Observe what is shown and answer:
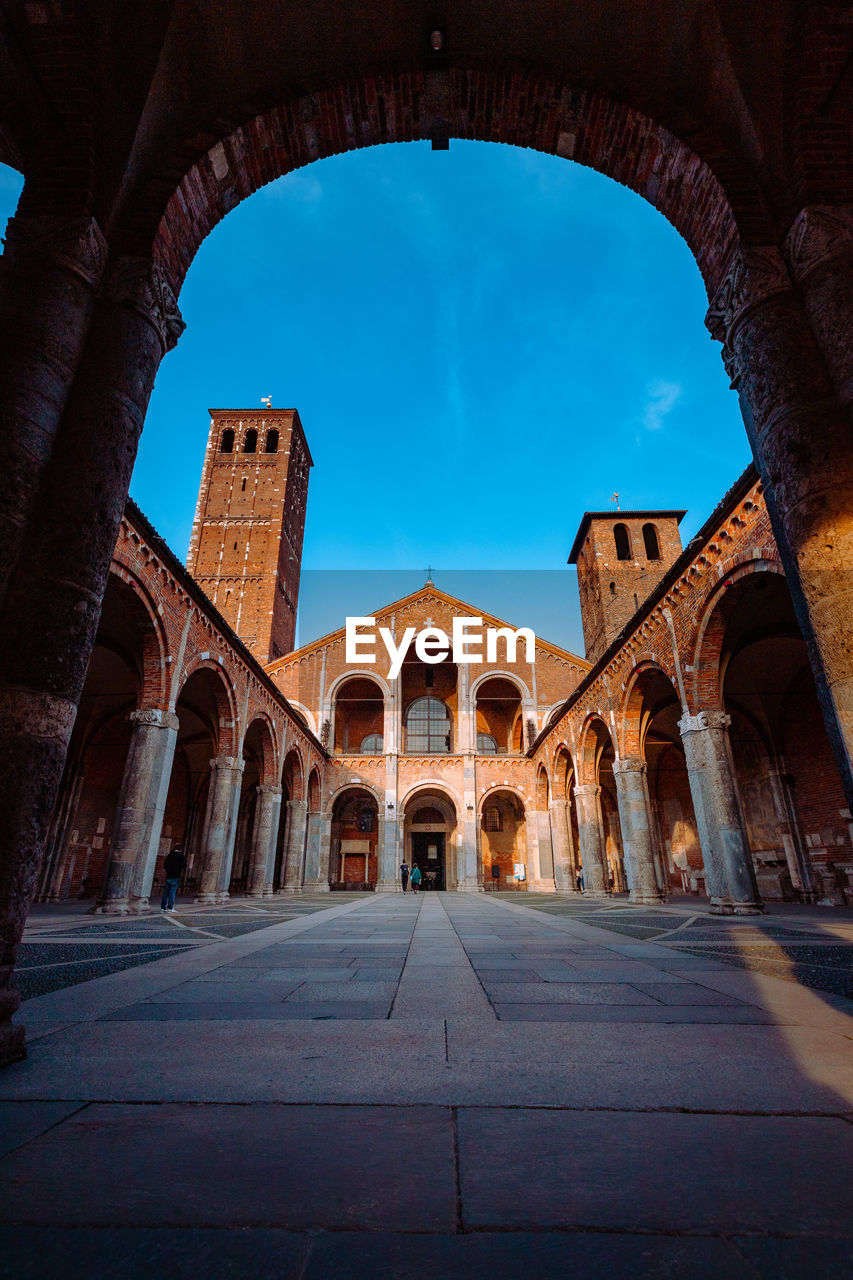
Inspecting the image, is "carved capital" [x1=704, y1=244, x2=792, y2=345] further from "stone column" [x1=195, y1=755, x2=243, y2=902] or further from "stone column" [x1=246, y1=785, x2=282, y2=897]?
"stone column" [x1=246, y1=785, x2=282, y2=897]

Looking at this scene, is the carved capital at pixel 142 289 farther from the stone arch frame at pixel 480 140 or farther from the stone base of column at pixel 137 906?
the stone base of column at pixel 137 906

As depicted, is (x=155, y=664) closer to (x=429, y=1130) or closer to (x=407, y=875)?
(x=429, y=1130)

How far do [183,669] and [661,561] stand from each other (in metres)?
23.8

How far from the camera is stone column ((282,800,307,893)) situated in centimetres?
1953

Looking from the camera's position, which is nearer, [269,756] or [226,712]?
[226,712]

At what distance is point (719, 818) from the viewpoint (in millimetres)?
9430

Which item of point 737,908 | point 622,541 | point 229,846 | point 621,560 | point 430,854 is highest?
point 622,541

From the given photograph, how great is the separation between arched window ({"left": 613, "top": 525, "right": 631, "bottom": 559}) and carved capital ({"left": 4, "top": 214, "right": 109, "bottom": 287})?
28194 millimetres

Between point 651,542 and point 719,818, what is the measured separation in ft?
72.3

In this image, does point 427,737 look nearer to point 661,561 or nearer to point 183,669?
point 661,561

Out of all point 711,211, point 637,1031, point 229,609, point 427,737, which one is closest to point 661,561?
point 427,737

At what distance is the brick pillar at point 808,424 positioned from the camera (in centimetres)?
267

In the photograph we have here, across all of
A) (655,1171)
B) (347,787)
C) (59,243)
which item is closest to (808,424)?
(655,1171)

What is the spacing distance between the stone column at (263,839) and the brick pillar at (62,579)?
15364 mm
